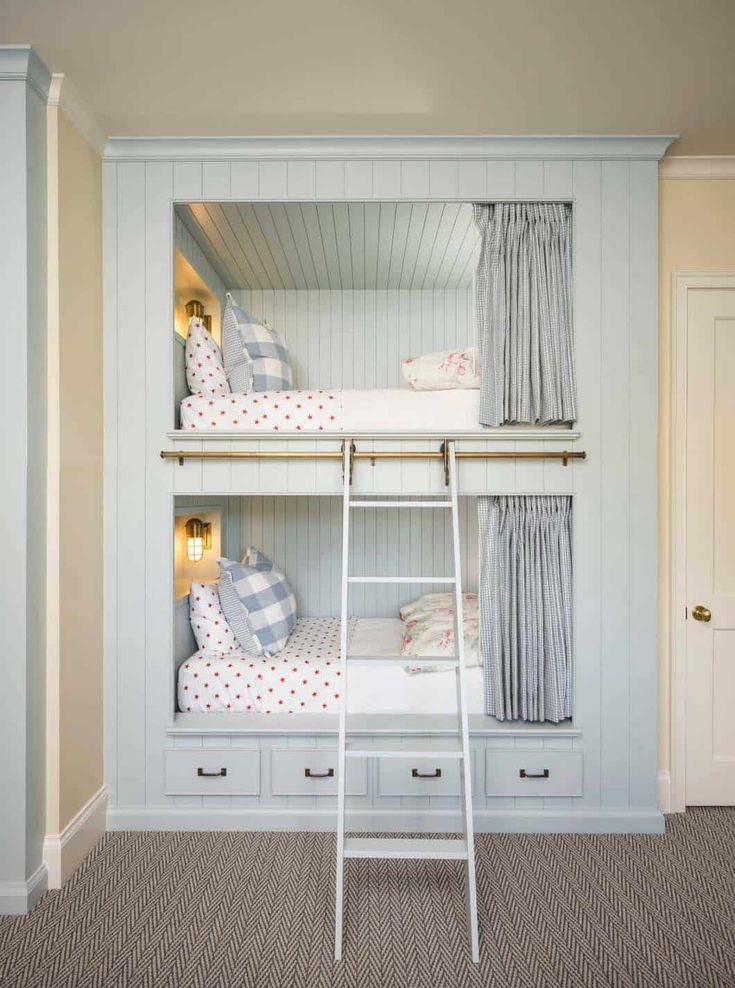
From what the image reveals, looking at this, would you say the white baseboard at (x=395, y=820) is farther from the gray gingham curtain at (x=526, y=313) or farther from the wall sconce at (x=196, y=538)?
the gray gingham curtain at (x=526, y=313)

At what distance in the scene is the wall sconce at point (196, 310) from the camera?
3.22 metres

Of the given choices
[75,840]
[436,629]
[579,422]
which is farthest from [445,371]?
[75,840]

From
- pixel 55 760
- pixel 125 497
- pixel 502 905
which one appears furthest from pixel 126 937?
pixel 125 497

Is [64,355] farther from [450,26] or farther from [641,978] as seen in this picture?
[641,978]

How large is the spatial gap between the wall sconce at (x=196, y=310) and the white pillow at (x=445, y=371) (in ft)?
4.16

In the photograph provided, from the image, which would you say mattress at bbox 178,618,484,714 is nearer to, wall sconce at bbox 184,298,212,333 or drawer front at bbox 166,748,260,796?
drawer front at bbox 166,748,260,796

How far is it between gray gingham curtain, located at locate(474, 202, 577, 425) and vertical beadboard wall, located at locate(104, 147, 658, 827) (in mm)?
70

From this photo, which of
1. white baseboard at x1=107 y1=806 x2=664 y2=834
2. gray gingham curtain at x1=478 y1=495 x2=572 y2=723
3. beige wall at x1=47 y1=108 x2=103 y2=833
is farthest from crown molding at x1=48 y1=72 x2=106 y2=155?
white baseboard at x1=107 y1=806 x2=664 y2=834

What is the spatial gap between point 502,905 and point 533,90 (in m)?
3.02

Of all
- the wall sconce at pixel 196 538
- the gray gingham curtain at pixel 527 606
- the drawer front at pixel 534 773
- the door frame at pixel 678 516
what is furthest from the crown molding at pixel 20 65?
the drawer front at pixel 534 773

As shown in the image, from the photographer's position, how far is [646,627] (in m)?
2.54

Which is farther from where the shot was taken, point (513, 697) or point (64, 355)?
point (513, 697)

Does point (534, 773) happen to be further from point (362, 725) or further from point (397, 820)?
point (362, 725)

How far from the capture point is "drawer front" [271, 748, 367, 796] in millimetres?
2525
